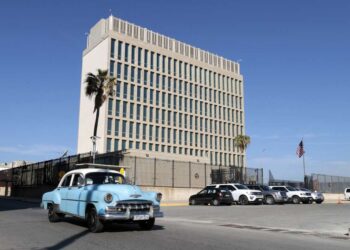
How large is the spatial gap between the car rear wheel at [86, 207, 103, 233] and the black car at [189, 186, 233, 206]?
20.1 metres

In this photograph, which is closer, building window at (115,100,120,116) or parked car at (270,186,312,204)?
parked car at (270,186,312,204)

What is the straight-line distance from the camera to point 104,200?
37.4ft

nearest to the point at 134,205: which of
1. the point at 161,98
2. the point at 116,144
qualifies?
the point at 116,144

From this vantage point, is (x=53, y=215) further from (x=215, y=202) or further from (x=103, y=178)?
(x=215, y=202)

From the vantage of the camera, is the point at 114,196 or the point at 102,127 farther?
the point at 102,127

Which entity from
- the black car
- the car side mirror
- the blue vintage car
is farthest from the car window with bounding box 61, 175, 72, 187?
the black car

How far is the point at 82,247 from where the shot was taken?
921cm

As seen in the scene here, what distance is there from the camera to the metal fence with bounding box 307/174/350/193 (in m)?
55.6

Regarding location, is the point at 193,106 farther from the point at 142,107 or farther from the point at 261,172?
the point at 261,172

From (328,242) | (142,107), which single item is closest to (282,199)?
(328,242)

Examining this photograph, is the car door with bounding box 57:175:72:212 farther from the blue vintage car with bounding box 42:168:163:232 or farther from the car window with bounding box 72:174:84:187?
the car window with bounding box 72:174:84:187

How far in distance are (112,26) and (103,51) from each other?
5.80m

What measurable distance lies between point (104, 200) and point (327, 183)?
53515 millimetres

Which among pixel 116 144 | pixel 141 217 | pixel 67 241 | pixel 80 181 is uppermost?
pixel 116 144
